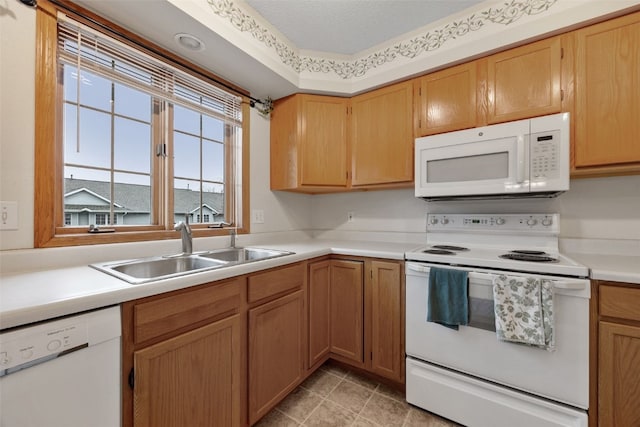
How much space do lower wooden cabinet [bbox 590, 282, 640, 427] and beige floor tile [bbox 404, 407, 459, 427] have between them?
66 centimetres

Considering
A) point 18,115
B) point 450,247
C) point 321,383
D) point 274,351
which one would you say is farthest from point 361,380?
point 18,115

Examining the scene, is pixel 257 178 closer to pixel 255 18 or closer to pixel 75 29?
pixel 255 18

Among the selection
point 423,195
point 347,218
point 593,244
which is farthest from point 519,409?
point 347,218

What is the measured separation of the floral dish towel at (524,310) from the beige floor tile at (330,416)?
0.96m

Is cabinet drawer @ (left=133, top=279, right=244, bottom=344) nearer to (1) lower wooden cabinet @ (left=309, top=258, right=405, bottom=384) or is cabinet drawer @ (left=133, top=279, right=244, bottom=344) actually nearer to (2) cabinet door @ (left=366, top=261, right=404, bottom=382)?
(1) lower wooden cabinet @ (left=309, top=258, right=405, bottom=384)

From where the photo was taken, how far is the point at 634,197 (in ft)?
5.09

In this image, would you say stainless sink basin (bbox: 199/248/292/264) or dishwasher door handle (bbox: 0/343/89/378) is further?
stainless sink basin (bbox: 199/248/292/264)

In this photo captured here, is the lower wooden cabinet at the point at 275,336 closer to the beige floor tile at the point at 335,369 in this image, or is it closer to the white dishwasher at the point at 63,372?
the beige floor tile at the point at 335,369

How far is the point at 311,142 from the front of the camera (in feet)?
7.14

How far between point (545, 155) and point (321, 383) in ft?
6.62

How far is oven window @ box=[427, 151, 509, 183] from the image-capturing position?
5.18 ft

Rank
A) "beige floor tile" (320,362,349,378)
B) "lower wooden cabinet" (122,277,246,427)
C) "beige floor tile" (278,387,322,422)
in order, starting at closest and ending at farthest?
"lower wooden cabinet" (122,277,246,427), "beige floor tile" (278,387,322,422), "beige floor tile" (320,362,349,378)

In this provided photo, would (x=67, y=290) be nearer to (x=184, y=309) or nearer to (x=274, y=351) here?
(x=184, y=309)

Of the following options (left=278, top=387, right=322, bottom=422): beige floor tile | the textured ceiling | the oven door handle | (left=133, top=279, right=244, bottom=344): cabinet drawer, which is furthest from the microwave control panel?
(left=278, top=387, right=322, bottom=422): beige floor tile
